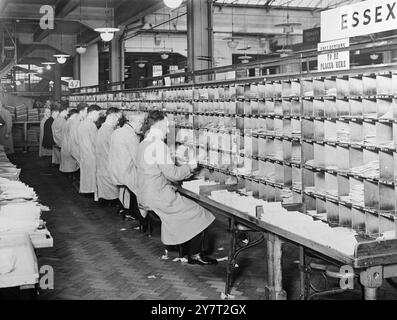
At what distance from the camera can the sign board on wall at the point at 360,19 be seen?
3.86 m

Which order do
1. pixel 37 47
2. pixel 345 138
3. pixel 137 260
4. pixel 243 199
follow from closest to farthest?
pixel 345 138 < pixel 243 199 < pixel 137 260 < pixel 37 47

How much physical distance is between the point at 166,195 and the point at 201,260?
0.88 metres

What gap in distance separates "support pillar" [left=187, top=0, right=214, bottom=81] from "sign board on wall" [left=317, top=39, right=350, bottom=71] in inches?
238

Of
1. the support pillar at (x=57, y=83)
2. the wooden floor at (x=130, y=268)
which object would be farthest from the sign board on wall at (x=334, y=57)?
the support pillar at (x=57, y=83)

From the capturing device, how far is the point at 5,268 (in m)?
3.29

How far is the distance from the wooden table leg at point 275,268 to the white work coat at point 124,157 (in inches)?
127

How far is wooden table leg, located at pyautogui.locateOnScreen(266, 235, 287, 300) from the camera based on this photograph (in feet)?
14.9

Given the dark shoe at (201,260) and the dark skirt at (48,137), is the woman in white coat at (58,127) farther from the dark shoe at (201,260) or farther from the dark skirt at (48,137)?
the dark shoe at (201,260)

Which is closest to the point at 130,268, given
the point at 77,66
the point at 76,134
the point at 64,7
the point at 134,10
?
the point at 76,134

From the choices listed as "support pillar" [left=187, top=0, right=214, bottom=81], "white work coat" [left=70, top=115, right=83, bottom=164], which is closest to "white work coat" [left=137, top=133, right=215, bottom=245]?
"support pillar" [left=187, top=0, right=214, bottom=81]

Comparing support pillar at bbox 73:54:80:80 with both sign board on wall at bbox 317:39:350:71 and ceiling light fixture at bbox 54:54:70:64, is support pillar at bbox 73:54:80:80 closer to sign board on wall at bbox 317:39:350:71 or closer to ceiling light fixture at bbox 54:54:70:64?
ceiling light fixture at bbox 54:54:70:64

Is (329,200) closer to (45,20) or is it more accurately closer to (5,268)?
(5,268)
